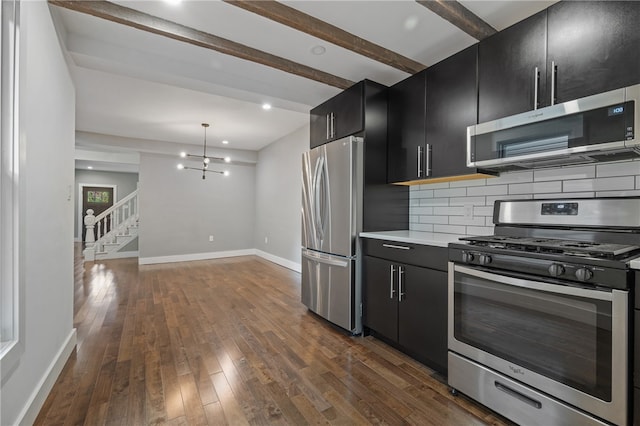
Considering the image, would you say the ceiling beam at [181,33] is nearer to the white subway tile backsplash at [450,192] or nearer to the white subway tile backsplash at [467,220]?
the white subway tile backsplash at [450,192]

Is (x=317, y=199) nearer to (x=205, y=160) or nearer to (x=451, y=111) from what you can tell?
(x=451, y=111)

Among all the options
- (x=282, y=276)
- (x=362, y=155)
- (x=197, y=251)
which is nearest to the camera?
(x=362, y=155)

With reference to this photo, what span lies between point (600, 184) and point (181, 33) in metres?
2.98

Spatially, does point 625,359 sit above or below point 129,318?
above

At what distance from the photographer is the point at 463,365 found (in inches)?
68.6

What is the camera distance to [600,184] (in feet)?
5.72

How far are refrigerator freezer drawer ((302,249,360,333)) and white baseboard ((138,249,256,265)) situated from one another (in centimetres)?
407

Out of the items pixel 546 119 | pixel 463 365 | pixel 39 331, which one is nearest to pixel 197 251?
pixel 39 331

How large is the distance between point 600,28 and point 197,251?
268 inches

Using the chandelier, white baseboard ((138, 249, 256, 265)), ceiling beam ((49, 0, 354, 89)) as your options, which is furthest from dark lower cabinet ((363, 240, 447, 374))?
white baseboard ((138, 249, 256, 265))

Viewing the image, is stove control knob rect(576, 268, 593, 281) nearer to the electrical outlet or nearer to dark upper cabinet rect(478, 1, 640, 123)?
dark upper cabinet rect(478, 1, 640, 123)

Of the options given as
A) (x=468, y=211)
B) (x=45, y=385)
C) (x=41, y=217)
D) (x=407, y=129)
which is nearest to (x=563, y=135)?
(x=468, y=211)

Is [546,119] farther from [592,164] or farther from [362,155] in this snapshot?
[362,155]

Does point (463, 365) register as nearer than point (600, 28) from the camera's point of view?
No
